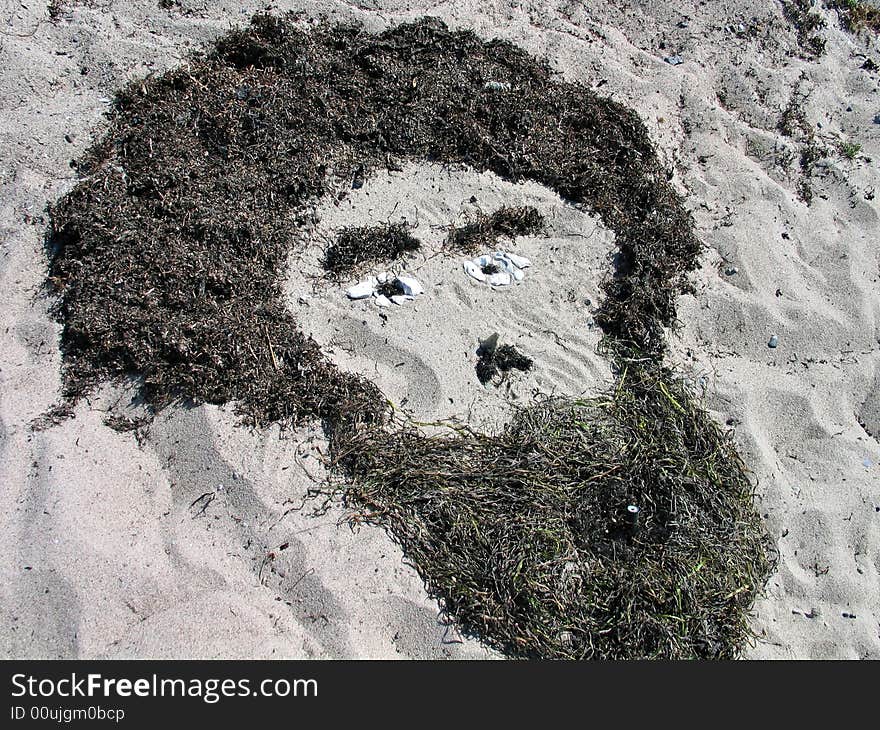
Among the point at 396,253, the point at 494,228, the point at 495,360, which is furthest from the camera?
the point at 494,228

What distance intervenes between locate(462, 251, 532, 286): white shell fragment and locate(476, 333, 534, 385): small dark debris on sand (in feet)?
1.32

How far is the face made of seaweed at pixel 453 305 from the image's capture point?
3119 mm

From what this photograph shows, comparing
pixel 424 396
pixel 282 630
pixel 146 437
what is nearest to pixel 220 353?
pixel 146 437

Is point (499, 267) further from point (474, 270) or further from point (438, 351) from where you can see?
point (438, 351)

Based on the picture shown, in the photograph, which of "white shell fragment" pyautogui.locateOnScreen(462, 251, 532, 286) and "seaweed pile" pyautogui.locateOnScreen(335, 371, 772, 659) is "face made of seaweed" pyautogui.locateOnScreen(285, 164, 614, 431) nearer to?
"white shell fragment" pyautogui.locateOnScreen(462, 251, 532, 286)

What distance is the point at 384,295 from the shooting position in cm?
334

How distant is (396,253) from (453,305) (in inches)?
16.3

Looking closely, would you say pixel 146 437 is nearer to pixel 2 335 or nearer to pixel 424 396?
pixel 2 335

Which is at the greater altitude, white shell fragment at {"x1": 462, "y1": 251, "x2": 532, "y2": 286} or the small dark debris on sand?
white shell fragment at {"x1": 462, "y1": 251, "x2": 532, "y2": 286}

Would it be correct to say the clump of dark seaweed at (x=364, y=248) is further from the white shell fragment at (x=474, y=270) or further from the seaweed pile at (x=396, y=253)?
the white shell fragment at (x=474, y=270)

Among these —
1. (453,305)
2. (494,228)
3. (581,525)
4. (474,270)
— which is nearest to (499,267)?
(474,270)

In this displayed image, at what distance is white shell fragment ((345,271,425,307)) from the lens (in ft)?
10.8

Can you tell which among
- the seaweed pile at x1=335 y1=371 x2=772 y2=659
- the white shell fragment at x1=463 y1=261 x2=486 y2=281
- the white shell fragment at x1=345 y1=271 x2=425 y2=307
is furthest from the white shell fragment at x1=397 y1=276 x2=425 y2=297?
the seaweed pile at x1=335 y1=371 x2=772 y2=659

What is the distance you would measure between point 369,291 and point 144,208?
1186mm
